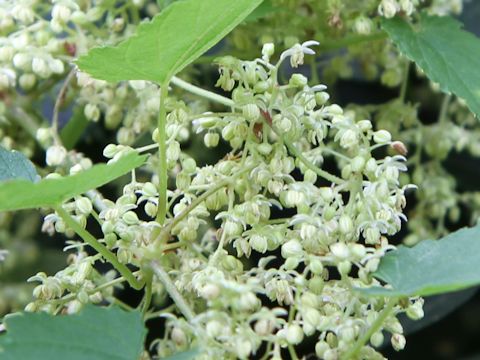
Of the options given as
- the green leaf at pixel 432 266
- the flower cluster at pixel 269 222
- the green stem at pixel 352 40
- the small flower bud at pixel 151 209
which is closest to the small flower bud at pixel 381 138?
the flower cluster at pixel 269 222

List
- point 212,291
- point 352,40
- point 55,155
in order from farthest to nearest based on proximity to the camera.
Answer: point 352,40
point 55,155
point 212,291

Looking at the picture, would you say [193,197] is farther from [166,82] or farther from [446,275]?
[446,275]

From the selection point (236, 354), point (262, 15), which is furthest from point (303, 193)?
point (262, 15)

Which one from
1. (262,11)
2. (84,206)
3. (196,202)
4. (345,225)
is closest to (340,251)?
(345,225)

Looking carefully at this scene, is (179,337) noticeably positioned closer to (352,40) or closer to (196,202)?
(196,202)

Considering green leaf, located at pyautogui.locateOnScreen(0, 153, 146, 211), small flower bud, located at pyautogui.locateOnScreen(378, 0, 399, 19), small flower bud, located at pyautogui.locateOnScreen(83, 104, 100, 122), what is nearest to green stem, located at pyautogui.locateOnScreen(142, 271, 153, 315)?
green leaf, located at pyautogui.locateOnScreen(0, 153, 146, 211)

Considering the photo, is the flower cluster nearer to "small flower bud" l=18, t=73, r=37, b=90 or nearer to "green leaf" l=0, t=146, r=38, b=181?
"green leaf" l=0, t=146, r=38, b=181
